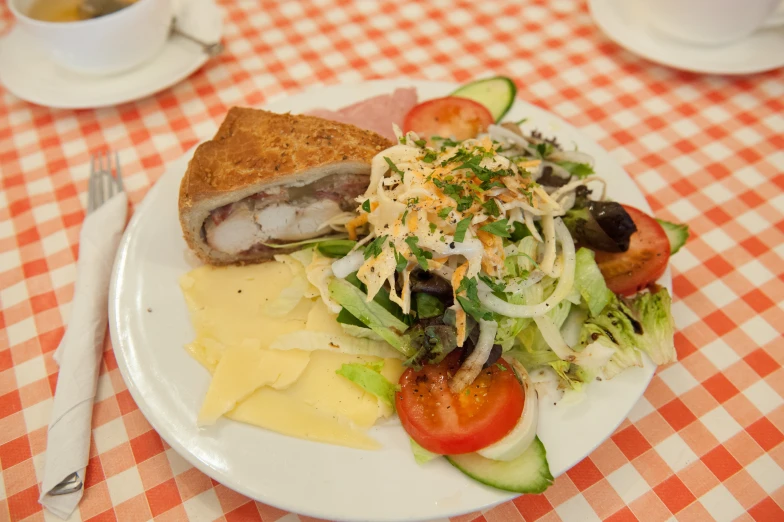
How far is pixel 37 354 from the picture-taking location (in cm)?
235

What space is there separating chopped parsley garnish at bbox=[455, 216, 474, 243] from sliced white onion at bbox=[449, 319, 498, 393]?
32 cm

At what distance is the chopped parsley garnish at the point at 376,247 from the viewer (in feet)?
6.97

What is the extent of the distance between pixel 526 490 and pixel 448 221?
3.16 feet

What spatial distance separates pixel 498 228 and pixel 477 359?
1.63ft

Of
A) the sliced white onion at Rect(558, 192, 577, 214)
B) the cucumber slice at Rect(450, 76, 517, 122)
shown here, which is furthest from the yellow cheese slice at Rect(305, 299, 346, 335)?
the cucumber slice at Rect(450, 76, 517, 122)

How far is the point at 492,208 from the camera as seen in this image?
2152 millimetres

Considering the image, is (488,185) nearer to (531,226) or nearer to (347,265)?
(531,226)

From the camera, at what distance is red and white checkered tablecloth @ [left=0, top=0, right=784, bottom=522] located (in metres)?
1.98

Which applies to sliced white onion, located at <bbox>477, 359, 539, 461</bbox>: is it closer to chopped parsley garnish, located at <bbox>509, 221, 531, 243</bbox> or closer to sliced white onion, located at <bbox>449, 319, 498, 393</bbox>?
sliced white onion, located at <bbox>449, 319, 498, 393</bbox>

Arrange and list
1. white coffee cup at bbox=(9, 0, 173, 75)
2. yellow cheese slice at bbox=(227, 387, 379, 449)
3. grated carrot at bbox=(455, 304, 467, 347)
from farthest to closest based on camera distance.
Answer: white coffee cup at bbox=(9, 0, 173, 75), grated carrot at bbox=(455, 304, 467, 347), yellow cheese slice at bbox=(227, 387, 379, 449)

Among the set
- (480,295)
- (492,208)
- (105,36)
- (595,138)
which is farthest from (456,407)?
(105,36)

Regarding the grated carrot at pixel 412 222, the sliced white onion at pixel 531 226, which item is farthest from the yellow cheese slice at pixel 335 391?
the sliced white onion at pixel 531 226

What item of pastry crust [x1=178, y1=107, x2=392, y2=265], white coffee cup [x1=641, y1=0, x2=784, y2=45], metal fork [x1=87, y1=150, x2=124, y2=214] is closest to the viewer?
pastry crust [x1=178, y1=107, x2=392, y2=265]

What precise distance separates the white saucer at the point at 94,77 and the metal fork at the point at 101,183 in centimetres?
46
